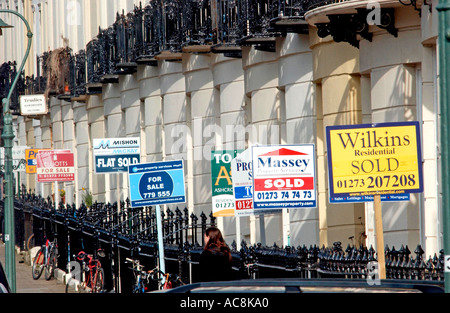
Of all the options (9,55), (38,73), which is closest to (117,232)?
(38,73)

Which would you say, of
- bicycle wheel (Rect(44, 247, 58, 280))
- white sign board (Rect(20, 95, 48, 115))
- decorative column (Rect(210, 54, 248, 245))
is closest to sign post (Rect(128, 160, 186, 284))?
decorative column (Rect(210, 54, 248, 245))

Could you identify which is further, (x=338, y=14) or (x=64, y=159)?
(x=64, y=159)

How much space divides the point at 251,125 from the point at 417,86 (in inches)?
278

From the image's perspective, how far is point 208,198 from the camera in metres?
27.7

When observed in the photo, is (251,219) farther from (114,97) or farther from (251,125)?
(114,97)

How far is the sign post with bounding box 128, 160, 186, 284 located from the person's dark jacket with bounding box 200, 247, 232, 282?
14.1 feet

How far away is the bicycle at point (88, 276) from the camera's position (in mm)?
23500

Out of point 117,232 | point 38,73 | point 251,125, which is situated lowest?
point 117,232

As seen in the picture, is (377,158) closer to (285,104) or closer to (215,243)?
(215,243)

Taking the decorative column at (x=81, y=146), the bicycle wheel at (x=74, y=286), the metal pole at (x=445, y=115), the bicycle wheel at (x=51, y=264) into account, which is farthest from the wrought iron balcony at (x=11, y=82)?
the metal pole at (x=445, y=115)

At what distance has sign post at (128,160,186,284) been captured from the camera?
17.7 metres

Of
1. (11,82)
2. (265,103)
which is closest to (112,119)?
(265,103)

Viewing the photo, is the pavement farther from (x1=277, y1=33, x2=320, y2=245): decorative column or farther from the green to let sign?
the green to let sign

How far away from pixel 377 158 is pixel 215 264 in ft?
7.15
